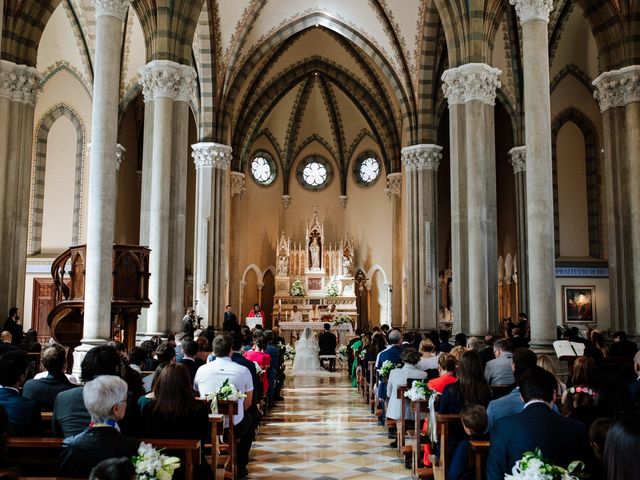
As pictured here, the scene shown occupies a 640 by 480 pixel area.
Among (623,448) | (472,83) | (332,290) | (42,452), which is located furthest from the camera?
(332,290)

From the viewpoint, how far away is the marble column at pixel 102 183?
10312 millimetres

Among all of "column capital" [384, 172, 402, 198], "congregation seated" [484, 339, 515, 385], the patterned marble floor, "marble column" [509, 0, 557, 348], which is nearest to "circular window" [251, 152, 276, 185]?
"column capital" [384, 172, 402, 198]

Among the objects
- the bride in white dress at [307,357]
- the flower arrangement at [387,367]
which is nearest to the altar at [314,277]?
the bride in white dress at [307,357]

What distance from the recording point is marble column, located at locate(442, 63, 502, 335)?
1491 cm

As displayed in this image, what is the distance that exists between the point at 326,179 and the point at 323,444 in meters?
26.5

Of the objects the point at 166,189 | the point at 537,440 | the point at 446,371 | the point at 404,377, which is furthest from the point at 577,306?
the point at 537,440

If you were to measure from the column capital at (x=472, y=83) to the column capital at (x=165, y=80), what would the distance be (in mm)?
5864

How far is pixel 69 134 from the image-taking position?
76.3 feet

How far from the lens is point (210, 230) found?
23453 mm

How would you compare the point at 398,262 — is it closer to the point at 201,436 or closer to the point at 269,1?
the point at 269,1

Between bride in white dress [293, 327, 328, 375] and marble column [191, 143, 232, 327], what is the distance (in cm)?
379

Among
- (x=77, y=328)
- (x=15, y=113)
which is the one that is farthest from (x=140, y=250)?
(x=15, y=113)

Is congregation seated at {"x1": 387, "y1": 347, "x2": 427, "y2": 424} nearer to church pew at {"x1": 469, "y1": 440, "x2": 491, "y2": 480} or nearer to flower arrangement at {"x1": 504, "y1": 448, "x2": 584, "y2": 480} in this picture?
church pew at {"x1": 469, "y1": 440, "x2": 491, "y2": 480}

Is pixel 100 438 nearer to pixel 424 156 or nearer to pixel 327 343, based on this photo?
pixel 327 343
